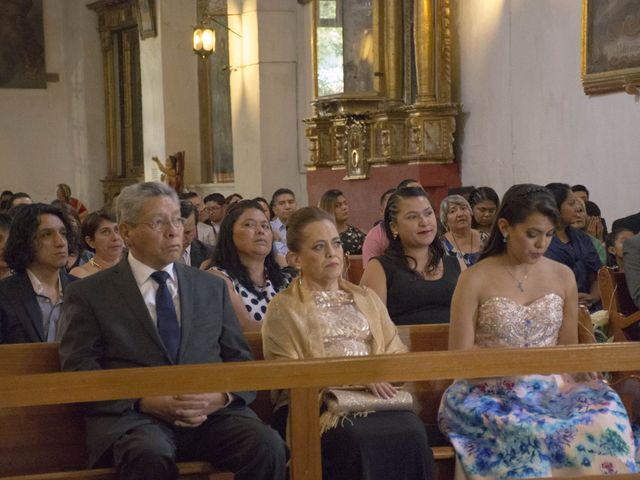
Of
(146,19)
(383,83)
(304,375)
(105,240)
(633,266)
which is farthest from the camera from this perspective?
(146,19)

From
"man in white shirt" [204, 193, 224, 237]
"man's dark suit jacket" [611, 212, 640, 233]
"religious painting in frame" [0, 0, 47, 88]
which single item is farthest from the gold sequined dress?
"religious painting in frame" [0, 0, 47, 88]

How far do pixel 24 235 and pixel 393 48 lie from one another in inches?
364

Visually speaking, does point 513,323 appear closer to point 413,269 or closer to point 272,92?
point 413,269

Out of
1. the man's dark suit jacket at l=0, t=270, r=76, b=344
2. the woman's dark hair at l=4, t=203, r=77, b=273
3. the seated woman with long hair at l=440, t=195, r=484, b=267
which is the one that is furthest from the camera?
the seated woman with long hair at l=440, t=195, r=484, b=267

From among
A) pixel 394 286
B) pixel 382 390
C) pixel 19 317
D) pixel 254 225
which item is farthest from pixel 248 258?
pixel 382 390

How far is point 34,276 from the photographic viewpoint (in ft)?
19.3

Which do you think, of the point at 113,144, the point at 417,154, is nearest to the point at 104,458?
the point at 417,154

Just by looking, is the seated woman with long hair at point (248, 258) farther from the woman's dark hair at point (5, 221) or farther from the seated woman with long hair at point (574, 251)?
the seated woman with long hair at point (574, 251)

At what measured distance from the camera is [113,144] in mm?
24641

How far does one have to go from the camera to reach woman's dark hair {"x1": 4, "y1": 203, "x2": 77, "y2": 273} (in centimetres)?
591

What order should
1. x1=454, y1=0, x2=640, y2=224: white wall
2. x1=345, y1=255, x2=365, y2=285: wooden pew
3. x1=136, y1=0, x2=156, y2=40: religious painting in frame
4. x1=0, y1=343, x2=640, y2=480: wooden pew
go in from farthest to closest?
x1=136, y1=0, x2=156, y2=40: religious painting in frame < x1=454, y1=0, x2=640, y2=224: white wall < x1=345, y1=255, x2=365, y2=285: wooden pew < x1=0, y1=343, x2=640, y2=480: wooden pew

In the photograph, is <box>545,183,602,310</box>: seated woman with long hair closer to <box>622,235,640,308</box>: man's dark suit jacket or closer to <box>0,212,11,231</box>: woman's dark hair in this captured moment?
<box>622,235,640,308</box>: man's dark suit jacket

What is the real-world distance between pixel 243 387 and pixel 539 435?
51.3 inches

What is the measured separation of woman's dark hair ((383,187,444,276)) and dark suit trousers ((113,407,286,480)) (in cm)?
179
